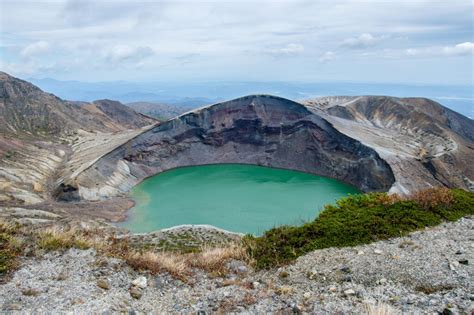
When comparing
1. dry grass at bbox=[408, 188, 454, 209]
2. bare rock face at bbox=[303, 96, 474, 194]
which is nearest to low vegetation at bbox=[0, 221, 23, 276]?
dry grass at bbox=[408, 188, 454, 209]

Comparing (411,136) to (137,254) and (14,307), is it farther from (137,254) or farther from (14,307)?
(14,307)

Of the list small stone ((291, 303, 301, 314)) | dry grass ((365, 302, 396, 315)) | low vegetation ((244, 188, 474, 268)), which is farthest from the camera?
low vegetation ((244, 188, 474, 268))

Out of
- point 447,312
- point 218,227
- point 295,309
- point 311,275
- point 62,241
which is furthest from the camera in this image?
point 218,227

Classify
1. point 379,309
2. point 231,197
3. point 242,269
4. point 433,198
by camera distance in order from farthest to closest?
point 231,197 < point 433,198 < point 242,269 < point 379,309

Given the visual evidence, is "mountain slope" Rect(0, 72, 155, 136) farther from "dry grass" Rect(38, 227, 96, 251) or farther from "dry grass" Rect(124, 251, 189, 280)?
"dry grass" Rect(124, 251, 189, 280)

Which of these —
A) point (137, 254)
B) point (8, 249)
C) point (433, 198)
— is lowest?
point (137, 254)

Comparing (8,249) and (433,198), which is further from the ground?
(433,198)

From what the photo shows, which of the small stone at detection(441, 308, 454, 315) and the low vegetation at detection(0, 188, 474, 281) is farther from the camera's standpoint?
the low vegetation at detection(0, 188, 474, 281)

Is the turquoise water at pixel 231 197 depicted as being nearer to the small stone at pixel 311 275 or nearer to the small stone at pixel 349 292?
the small stone at pixel 311 275

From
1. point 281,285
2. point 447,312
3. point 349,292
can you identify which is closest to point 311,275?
point 281,285
